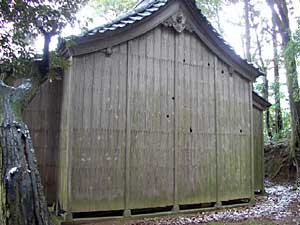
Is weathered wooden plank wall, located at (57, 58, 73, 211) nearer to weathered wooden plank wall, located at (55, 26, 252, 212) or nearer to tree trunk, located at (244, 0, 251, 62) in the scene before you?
weathered wooden plank wall, located at (55, 26, 252, 212)

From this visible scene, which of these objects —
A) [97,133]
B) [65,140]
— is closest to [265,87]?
[97,133]

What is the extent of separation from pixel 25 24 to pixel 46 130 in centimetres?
331

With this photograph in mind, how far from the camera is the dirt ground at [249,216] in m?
7.16

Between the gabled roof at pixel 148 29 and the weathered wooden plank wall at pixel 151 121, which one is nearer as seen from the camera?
the gabled roof at pixel 148 29

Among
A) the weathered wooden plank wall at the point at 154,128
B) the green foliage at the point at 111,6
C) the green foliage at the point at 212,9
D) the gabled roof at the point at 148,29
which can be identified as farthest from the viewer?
the green foliage at the point at 111,6

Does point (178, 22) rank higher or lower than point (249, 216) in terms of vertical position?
higher

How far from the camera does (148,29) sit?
27.0 ft

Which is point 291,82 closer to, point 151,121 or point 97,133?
point 151,121

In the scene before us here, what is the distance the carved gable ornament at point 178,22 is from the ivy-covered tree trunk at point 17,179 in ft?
16.6

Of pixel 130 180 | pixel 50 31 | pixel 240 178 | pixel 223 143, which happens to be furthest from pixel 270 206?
pixel 50 31

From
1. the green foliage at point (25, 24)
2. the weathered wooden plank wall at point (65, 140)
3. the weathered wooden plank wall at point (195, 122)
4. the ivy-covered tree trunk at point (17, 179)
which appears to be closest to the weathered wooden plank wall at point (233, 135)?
the weathered wooden plank wall at point (195, 122)

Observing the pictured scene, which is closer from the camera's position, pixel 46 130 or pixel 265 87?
pixel 46 130

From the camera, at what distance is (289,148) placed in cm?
1360

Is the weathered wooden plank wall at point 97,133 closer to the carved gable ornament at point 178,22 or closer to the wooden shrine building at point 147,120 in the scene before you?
the wooden shrine building at point 147,120
